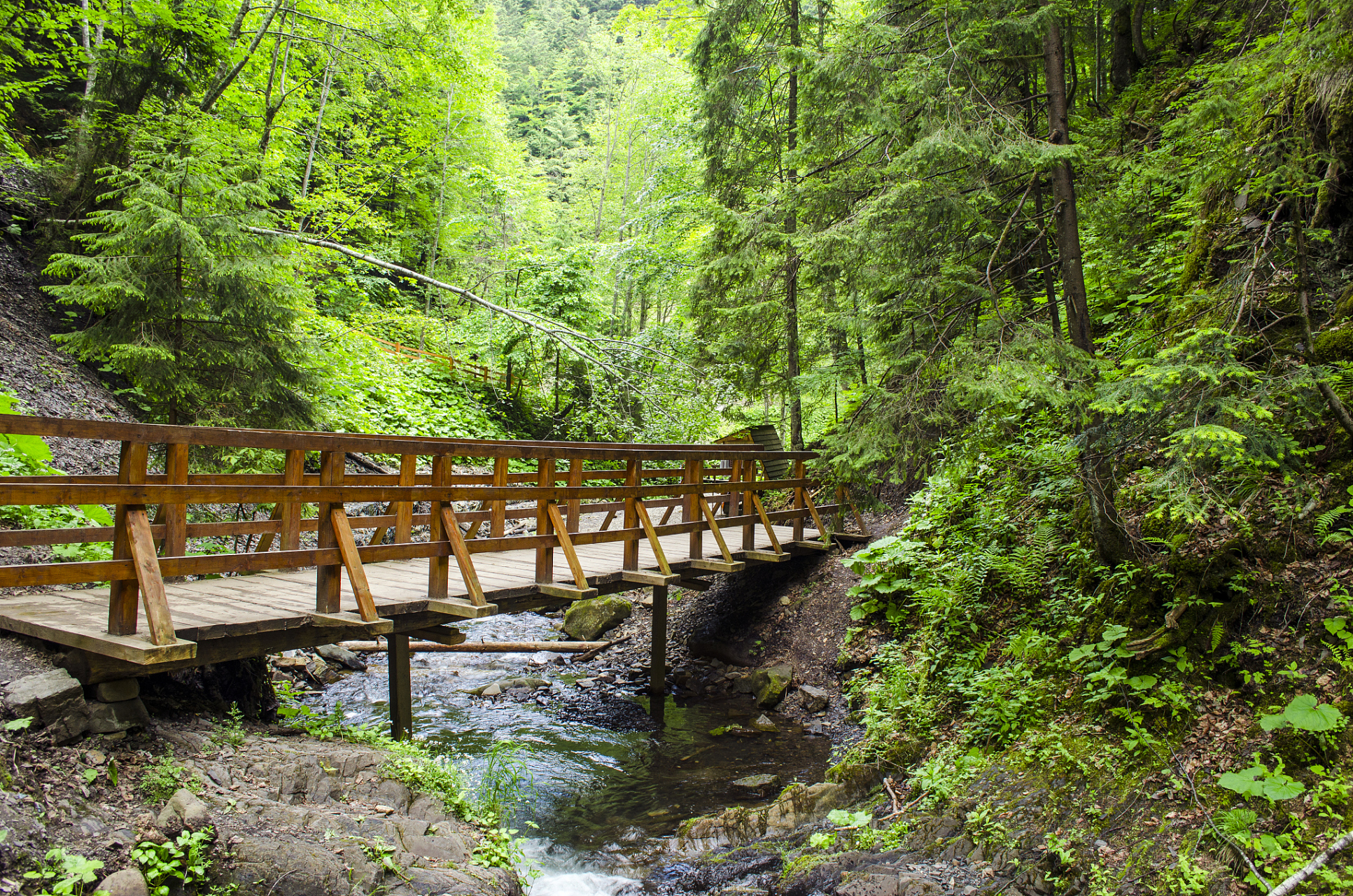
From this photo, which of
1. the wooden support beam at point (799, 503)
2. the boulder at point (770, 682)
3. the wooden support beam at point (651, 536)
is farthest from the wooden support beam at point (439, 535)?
the wooden support beam at point (799, 503)

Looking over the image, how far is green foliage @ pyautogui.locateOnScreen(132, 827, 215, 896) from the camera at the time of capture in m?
3.38

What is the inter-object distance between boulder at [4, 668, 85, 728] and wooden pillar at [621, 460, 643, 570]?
4.56m

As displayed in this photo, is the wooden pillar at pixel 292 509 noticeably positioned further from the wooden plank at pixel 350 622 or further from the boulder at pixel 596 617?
the boulder at pixel 596 617

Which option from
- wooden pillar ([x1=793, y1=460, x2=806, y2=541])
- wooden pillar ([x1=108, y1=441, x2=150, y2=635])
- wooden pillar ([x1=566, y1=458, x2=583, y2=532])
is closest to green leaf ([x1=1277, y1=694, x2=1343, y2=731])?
wooden pillar ([x1=566, y1=458, x2=583, y2=532])

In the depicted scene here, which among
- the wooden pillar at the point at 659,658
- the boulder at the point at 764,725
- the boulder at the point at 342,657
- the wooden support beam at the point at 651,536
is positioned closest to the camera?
the wooden support beam at the point at 651,536

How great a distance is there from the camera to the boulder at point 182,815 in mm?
3631

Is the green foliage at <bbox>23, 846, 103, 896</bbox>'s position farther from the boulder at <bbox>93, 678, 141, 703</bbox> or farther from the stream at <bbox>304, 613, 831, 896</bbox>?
the stream at <bbox>304, 613, 831, 896</bbox>

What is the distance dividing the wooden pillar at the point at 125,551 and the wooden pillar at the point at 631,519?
427 cm

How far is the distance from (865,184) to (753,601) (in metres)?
6.24

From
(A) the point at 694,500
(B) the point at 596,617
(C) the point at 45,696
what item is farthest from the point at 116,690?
(B) the point at 596,617

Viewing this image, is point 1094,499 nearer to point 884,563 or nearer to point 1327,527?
point 1327,527

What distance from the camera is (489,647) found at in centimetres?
1098

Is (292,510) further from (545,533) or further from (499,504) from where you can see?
(545,533)

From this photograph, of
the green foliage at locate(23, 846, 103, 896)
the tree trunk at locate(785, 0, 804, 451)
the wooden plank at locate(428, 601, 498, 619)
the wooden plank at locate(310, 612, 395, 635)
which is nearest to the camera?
the green foliage at locate(23, 846, 103, 896)
